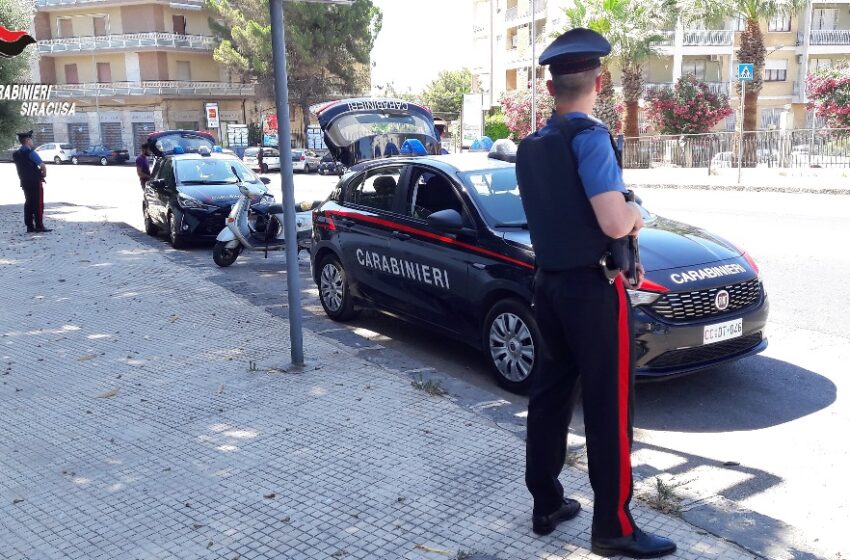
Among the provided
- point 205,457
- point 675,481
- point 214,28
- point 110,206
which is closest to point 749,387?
point 675,481

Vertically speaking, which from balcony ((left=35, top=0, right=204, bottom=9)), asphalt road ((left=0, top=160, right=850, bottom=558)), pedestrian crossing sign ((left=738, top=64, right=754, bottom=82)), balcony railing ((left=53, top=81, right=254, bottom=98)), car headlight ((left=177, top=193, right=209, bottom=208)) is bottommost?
asphalt road ((left=0, top=160, right=850, bottom=558))

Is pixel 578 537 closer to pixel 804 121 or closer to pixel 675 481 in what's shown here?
pixel 675 481

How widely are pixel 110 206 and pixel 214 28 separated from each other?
36.3 metres

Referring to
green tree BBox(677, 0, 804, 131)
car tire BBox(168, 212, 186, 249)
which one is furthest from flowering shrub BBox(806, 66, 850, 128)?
car tire BBox(168, 212, 186, 249)

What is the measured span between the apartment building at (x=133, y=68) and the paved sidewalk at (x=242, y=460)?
5232 cm

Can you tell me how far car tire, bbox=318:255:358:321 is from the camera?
7926mm

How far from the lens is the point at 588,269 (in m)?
3.28

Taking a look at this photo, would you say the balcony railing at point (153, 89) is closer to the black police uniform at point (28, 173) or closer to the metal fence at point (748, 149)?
the metal fence at point (748, 149)

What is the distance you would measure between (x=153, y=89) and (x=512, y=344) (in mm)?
56043

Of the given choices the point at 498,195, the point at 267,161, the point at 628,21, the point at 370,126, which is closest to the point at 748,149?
the point at 628,21

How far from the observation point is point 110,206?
21938 mm

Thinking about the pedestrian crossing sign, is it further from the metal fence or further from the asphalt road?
the asphalt road

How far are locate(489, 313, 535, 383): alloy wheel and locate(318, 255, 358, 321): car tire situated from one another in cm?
229

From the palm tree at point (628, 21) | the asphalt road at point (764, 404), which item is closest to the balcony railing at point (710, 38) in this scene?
the palm tree at point (628, 21)
